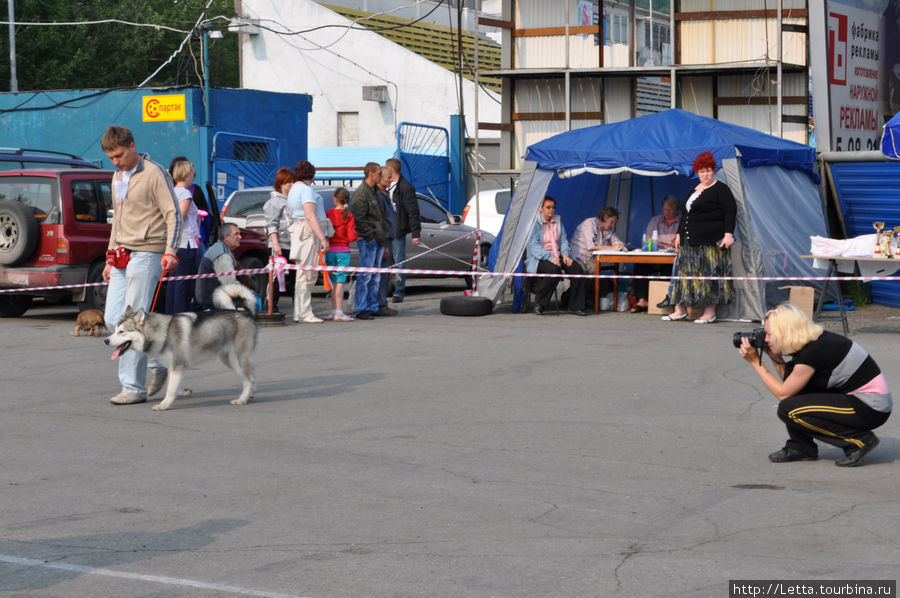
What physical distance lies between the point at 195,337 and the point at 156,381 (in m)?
0.87

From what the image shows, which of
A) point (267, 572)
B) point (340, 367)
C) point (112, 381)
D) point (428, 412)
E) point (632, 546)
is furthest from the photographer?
point (340, 367)

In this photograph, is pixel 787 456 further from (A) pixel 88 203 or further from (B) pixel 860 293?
(B) pixel 860 293

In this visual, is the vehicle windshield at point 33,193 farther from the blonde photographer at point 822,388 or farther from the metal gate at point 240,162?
the metal gate at point 240,162

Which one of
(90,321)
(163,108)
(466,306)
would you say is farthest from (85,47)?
A: (90,321)

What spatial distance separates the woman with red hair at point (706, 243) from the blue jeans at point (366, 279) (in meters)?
3.86

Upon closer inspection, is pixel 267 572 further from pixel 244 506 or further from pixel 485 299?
pixel 485 299

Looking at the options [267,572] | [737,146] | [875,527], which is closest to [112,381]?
[267,572]

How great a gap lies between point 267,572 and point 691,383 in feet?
20.1

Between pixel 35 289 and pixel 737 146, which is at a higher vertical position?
pixel 737 146

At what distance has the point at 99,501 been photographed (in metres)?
6.31

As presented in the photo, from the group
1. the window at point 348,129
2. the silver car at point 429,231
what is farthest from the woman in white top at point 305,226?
the window at point 348,129

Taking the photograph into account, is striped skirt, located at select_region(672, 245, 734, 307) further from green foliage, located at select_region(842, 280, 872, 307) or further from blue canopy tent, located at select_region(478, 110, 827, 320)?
green foliage, located at select_region(842, 280, 872, 307)

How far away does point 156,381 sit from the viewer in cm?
972

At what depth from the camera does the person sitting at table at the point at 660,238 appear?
16.8 m
